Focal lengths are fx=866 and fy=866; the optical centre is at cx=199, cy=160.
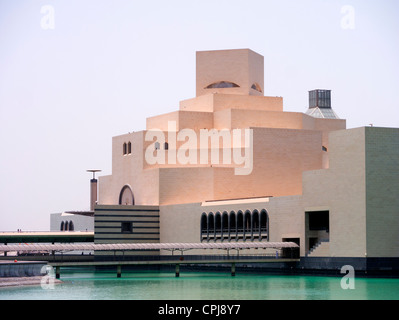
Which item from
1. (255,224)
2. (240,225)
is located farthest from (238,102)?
(255,224)

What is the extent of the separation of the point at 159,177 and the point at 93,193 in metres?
17.2

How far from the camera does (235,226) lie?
73062mm

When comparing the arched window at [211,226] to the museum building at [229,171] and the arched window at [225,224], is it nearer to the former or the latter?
the museum building at [229,171]

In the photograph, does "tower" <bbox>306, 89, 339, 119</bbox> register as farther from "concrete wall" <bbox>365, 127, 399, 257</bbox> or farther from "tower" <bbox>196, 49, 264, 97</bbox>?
"concrete wall" <bbox>365, 127, 399, 257</bbox>

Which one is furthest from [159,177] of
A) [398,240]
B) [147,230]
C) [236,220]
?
[398,240]

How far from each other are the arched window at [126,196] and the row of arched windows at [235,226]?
1351 centimetres

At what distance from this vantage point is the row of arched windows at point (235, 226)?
231 ft

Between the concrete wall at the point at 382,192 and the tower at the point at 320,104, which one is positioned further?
the tower at the point at 320,104

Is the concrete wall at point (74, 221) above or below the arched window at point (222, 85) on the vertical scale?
below

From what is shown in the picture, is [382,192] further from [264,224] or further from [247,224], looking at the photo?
[247,224]

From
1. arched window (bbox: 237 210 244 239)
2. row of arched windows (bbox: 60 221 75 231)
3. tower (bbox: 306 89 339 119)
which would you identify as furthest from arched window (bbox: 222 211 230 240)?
row of arched windows (bbox: 60 221 75 231)

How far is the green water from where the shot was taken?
146 feet

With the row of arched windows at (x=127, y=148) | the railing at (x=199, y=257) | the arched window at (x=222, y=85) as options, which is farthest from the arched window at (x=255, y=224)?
the row of arched windows at (x=127, y=148)

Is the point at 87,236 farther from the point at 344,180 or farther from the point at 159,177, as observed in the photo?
the point at 344,180
